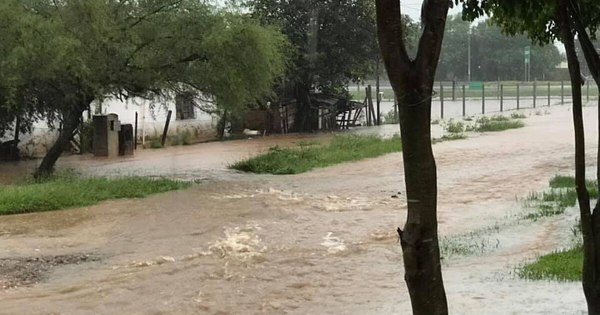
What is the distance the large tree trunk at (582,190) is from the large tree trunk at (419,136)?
157 cm

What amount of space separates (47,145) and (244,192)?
407 inches

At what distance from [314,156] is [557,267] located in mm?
13427

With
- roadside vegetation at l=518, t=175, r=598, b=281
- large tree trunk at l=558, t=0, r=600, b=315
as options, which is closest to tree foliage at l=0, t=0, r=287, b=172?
roadside vegetation at l=518, t=175, r=598, b=281

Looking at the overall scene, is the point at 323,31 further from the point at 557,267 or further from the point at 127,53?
the point at 557,267

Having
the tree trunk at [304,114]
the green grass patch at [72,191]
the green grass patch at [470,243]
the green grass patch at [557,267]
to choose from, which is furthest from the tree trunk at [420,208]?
the tree trunk at [304,114]

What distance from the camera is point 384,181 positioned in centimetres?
1695

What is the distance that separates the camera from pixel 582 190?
4.25m

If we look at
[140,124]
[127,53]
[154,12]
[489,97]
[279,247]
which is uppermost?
[489,97]

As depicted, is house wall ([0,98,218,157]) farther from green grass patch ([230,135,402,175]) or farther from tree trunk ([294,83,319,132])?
tree trunk ([294,83,319,132])

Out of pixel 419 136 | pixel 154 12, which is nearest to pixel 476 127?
pixel 154 12

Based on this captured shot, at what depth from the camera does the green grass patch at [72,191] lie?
12891 millimetres

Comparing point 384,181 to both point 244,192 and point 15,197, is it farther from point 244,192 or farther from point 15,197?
point 15,197

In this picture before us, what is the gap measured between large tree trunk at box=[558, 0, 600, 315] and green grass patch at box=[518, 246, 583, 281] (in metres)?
2.82

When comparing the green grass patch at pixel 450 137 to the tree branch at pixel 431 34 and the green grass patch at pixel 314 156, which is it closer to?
the green grass patch at pixel 314 156
